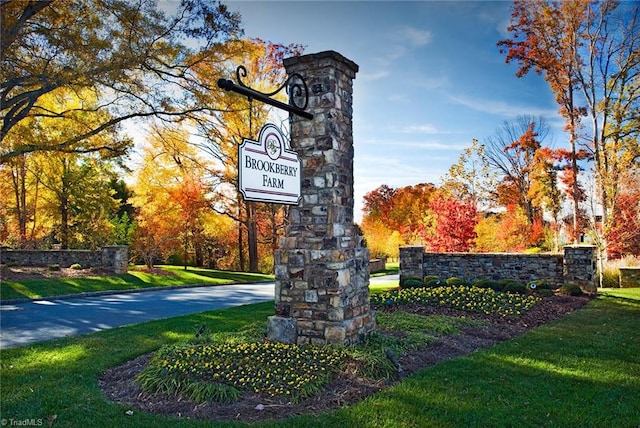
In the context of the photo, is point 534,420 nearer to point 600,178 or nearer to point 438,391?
point 438,391

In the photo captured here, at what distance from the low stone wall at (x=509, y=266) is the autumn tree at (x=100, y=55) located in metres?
8.00

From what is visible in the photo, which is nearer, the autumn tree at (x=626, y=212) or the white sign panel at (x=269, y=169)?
the white sign panel at (x=269, y=169)

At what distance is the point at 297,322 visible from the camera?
5551mm

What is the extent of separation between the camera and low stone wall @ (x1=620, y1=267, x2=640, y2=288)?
1397 centimetres

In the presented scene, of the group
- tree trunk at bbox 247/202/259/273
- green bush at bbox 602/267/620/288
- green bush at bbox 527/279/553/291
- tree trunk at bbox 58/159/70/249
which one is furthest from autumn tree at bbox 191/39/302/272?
green bush at bbox 602/267/620/288

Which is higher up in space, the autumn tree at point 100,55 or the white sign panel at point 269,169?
the autumn tree at point 100,55

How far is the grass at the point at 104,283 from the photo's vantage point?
39.5ft

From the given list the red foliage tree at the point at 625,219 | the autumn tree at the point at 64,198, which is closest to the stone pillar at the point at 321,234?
the red foliage tree at the point at 625,219

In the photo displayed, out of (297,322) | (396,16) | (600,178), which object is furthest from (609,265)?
(297,322)

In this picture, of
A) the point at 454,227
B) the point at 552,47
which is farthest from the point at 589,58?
the point at 454,227

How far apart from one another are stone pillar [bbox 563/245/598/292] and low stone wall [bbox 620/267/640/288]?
3.72 meters

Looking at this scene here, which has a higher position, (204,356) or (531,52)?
(531,52)

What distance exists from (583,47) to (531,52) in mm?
2114

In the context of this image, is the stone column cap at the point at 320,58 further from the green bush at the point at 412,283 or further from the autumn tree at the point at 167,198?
the autumn tree at the point at 167,198
